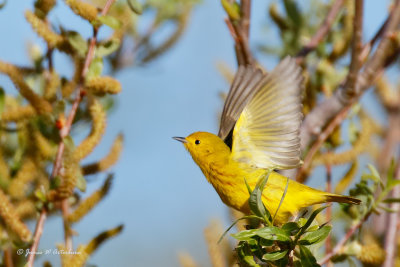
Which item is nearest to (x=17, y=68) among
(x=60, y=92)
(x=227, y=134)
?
(x=60, y=92)

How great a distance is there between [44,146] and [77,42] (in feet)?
0.85

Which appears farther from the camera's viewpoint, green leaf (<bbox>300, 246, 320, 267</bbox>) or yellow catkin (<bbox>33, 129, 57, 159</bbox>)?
yellow catkin (<bbox>33, 129, 57, 159</bbox>)

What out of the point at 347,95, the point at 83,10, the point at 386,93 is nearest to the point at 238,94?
the point at 347,95

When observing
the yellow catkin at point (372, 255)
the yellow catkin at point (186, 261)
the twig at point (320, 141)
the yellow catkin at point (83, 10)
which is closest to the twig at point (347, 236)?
the yellow catkin at point (372, 255)

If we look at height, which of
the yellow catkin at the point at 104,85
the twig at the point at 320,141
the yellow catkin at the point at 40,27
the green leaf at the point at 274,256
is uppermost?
the yellow catkin at the point at 40,27

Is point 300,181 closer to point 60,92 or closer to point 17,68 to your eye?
point 60,92

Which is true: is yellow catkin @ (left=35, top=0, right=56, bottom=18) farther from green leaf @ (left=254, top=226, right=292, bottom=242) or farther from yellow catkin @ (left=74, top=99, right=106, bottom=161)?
green leaf @ (left=254, top=226, right=292, bottom=242)

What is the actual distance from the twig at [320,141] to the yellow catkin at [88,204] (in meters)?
0.49

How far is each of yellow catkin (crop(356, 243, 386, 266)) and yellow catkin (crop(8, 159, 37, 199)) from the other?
0.79 metres

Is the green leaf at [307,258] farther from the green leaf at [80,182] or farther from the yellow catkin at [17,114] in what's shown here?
the yellow catkin at [17,114]

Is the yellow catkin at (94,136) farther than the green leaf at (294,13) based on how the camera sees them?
No

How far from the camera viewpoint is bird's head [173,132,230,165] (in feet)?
5.00

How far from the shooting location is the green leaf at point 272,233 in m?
0.84

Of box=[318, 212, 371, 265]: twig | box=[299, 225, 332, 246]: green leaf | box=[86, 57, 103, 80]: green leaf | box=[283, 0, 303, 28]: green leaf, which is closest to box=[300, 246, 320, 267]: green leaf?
box=[299, 225, 332, 246]: green leaf
